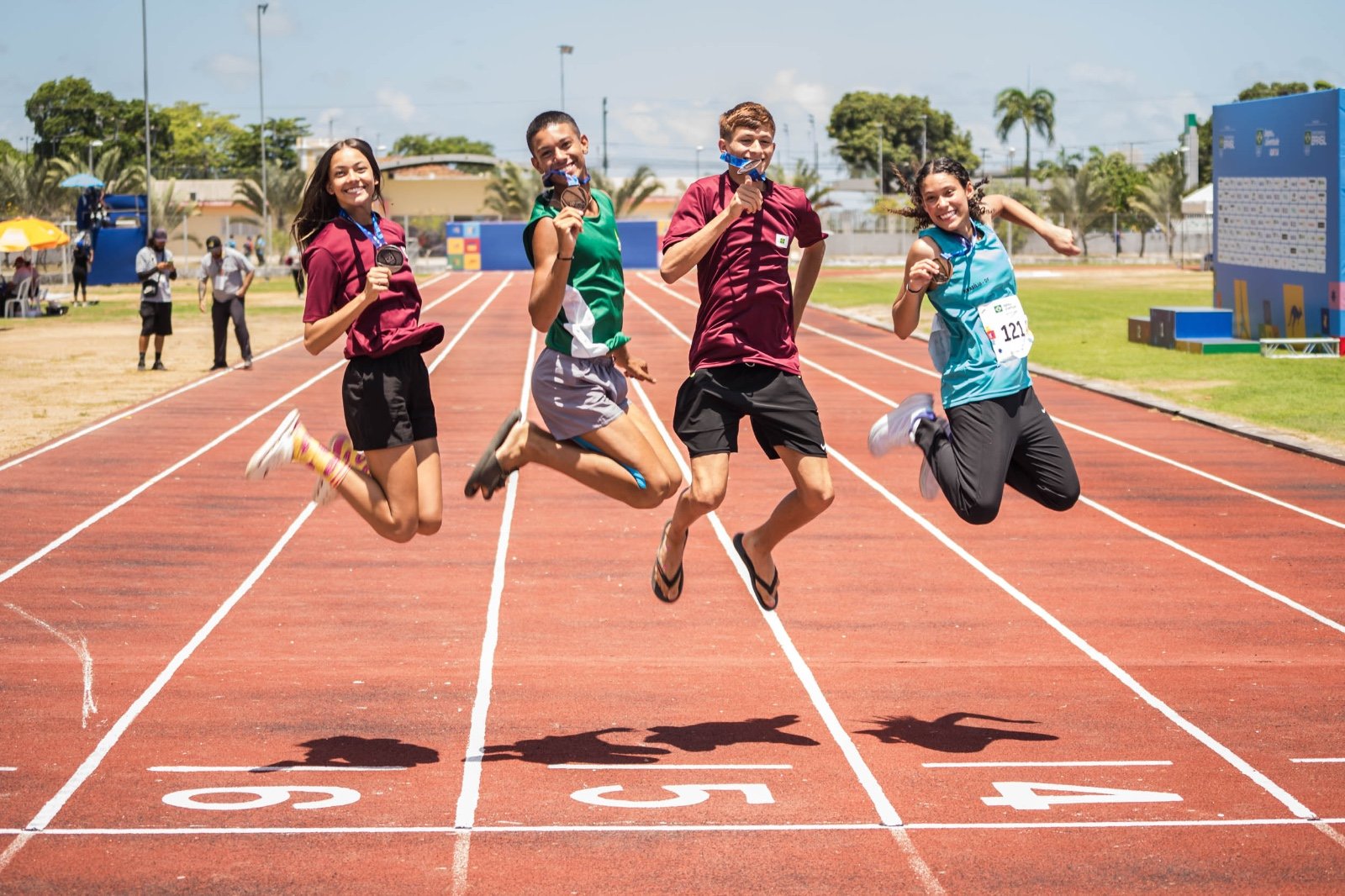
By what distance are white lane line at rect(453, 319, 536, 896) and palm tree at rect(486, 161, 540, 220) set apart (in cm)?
5566

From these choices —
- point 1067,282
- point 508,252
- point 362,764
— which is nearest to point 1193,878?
point 362,764

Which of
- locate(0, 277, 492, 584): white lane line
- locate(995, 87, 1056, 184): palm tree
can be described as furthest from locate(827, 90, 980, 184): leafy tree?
locate(0, 277, 492, 584): white lane line

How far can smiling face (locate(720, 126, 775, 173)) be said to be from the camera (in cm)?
557

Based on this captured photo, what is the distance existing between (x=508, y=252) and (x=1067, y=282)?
82.1 feet

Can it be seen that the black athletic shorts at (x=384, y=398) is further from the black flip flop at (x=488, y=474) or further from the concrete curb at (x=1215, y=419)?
the concrete curb at (x=1215, y=419)

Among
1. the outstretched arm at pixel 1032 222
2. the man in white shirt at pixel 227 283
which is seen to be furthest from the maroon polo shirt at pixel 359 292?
the man in white shirt at pixel 227 283

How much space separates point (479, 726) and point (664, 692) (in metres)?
0.99

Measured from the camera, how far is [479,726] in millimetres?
6816

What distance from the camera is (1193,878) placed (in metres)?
4.93

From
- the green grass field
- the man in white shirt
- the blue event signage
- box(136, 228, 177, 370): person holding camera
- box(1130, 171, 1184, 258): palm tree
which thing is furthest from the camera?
box(1130, 171, 1184, 258): palm tree

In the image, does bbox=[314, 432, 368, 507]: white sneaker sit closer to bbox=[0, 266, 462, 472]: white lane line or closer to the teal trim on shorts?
the teal trim on shorts

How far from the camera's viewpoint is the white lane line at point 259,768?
20.0 ft

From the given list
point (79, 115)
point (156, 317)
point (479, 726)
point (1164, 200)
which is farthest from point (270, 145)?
point (479, 726)

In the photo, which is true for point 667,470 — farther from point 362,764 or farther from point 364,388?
point 362,764
